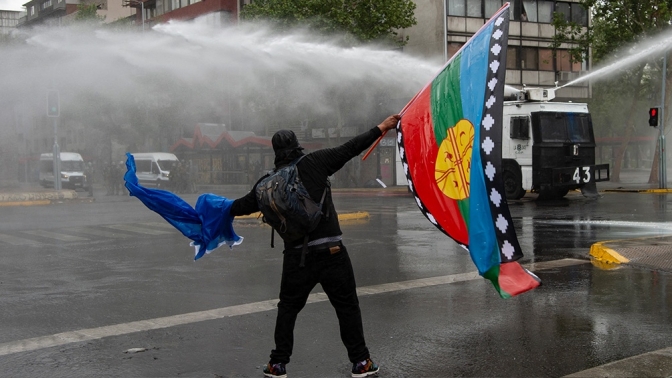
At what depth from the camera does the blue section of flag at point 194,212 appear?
5363mm

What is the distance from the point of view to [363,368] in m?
5.01

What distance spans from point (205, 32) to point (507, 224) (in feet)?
56.3

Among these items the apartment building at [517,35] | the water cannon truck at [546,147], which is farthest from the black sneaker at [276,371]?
the apartment building at [517,35]

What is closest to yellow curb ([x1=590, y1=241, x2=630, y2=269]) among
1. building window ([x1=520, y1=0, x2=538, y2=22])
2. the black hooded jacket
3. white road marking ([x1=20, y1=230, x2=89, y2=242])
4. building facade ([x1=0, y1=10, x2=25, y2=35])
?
the black hooded jacket

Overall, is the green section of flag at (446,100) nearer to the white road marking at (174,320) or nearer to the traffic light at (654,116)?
the white road marking at (174,320)

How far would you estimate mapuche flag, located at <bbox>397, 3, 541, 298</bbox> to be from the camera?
460 centimetres

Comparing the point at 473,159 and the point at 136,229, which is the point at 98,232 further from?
the point at 473,159

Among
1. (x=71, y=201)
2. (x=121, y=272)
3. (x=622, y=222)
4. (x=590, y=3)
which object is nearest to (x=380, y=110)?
(x=590, y=3)

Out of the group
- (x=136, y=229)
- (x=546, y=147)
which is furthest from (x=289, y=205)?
(x=546, y=147)

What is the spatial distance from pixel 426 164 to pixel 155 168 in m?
40.6

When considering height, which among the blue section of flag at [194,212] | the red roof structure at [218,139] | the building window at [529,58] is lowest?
the blue section of flag at [194,212]

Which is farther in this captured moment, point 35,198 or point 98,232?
point 35,198

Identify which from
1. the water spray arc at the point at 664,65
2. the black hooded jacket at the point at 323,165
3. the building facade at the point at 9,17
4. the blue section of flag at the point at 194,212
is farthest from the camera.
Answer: the building facade at the point at 9,17

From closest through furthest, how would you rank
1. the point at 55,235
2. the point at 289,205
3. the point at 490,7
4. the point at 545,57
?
1. the point at 289,205
2. the point at 55,235
3. the point at 490,7
4. the point at 545,57
